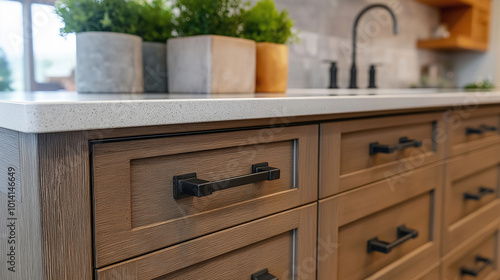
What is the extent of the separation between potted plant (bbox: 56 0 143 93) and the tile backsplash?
848mm

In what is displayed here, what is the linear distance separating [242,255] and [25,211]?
34cm

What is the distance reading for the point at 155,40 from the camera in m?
1.21

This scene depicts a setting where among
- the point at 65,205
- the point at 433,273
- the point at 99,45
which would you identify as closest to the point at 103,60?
the point at 99,45

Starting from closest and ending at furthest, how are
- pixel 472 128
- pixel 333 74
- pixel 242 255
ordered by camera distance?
pixel 242 255 → pixel 472 128 → pixel 333 74

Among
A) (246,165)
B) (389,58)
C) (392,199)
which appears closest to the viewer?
(246,165)

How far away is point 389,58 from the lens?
7.94 ft

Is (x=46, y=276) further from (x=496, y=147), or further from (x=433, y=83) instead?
(x=433, y=83)

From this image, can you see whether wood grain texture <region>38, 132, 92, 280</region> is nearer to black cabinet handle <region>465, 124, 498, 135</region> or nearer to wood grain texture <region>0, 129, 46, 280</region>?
wood grain texture <region>0, 129, 46, 280</region>

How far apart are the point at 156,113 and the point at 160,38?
0.70 m

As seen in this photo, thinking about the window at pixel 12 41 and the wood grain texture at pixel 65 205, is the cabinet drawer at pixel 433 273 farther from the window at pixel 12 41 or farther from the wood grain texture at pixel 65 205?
the window at pixel 12 41

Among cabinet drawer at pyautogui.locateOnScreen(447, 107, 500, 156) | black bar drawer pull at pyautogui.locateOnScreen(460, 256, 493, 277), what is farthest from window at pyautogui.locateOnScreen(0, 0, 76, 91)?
black bar drawer pull at pyautogui.locateOnScreen(460, 256, 493, 277)

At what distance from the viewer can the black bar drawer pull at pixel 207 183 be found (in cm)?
60

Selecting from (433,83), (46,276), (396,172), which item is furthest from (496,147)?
(46,276)

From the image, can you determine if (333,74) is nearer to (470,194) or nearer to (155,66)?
(470,194)
